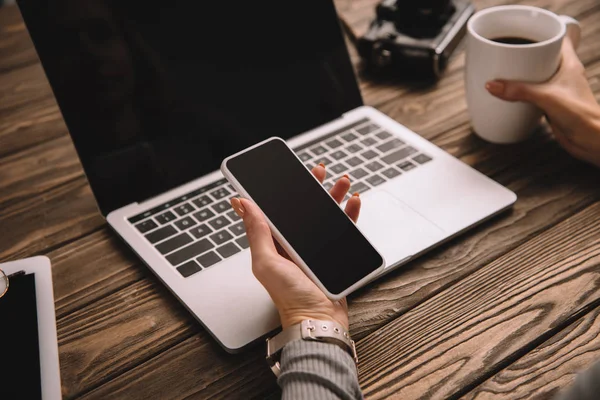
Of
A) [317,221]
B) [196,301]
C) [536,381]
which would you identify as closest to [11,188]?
[196,301]

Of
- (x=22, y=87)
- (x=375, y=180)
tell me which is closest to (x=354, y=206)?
(x=375, y=180)

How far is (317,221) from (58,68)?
36 cm

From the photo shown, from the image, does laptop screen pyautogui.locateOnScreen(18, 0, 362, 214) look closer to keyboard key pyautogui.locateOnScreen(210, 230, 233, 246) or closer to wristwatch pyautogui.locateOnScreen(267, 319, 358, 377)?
keyboard key pyautogui.locateOnScreen(210, 230, 233, 246)

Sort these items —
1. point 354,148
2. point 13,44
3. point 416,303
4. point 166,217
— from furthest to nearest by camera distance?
point 13,44, point 354,148, point 166,217, point 416,303

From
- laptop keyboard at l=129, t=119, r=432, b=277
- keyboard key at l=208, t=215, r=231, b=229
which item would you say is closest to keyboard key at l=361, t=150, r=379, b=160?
laptop keyboard at l=129, t=119, r=432, b=277

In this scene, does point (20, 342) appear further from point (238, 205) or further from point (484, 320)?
point (484, 320)

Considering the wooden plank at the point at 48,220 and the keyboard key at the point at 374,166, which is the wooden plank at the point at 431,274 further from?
the keyboard key at the point at 374,166

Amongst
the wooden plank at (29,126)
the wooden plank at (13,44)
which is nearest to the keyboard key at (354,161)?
the wooden plank at (29,126)

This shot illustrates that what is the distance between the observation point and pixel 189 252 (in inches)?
27.8

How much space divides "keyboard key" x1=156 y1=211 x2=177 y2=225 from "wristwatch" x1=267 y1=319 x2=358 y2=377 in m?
0.24

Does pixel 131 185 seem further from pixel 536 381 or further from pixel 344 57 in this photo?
pixel 536 381

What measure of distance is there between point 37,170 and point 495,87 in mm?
675

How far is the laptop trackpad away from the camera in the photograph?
70cm

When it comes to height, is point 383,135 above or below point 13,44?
below
